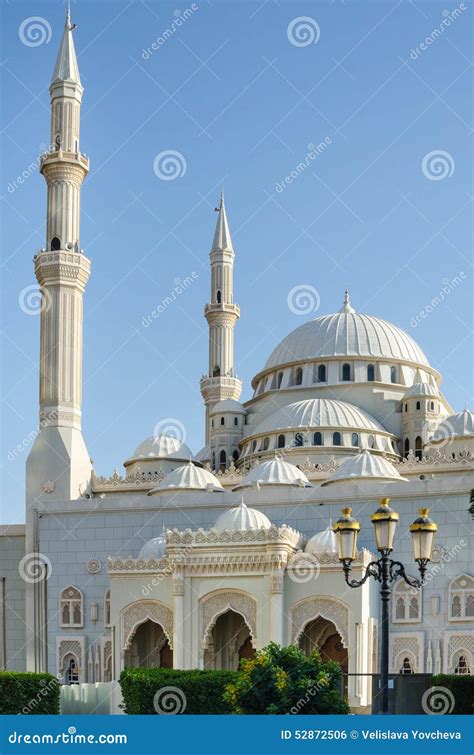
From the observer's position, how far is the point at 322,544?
91.5ft

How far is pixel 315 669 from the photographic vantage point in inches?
645

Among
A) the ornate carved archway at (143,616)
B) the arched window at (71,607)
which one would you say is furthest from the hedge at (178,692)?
the arched window at (71,607)

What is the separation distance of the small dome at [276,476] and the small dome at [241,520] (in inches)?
110

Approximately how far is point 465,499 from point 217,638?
666 cm

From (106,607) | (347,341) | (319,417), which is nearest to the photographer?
(106,607)

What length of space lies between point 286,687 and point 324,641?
1342cm

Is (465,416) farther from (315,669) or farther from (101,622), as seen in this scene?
(315,669)

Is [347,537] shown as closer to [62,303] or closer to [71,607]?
[71,607]

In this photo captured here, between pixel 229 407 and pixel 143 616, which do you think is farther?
pixel 229 407

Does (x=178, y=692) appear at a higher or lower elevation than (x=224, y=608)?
lower

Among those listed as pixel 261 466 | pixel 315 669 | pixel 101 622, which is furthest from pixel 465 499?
pixel 315 669

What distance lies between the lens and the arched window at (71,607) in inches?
1235

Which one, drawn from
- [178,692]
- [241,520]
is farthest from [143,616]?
[178,692]

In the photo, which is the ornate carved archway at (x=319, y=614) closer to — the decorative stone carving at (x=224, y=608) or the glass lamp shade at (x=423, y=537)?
the decorative stone carving at (x=224, y=608)
